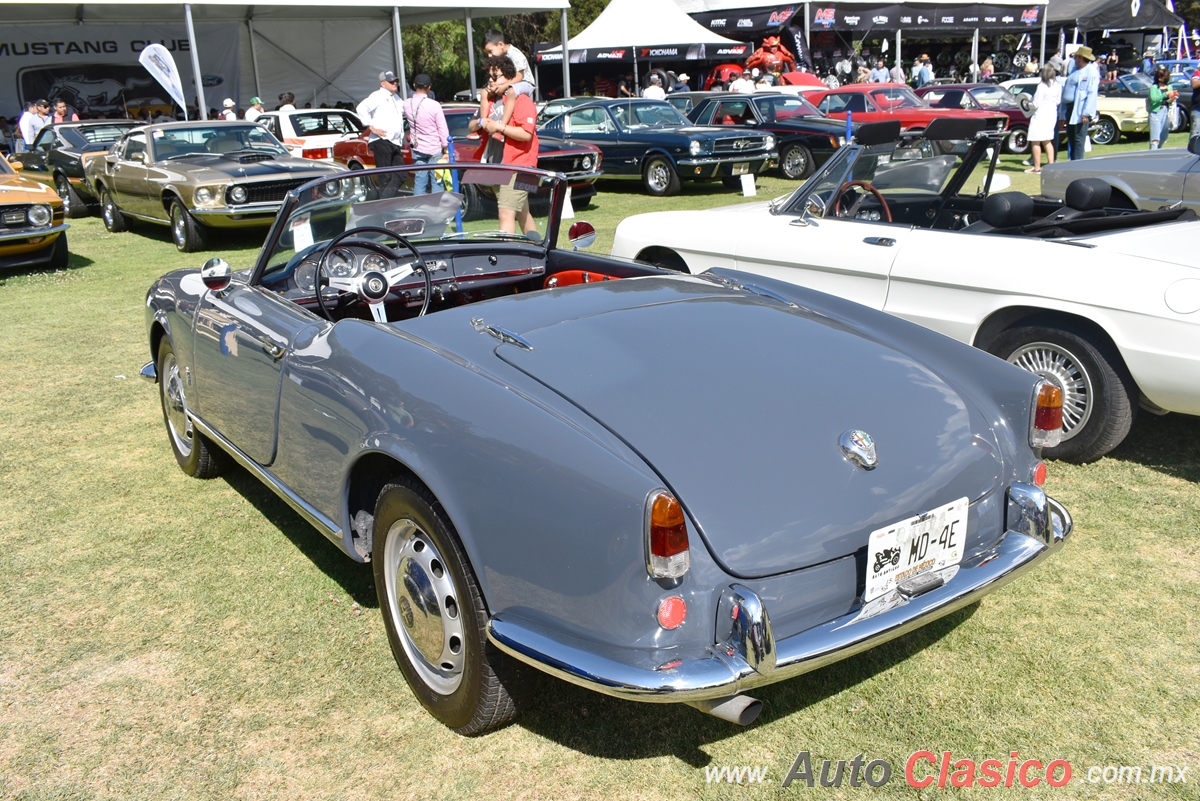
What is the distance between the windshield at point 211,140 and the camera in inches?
456

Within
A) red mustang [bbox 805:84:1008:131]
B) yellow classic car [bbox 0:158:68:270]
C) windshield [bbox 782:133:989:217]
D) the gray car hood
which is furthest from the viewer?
red mustang [bbox 805:84:1008:131]

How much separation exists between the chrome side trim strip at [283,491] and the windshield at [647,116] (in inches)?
484

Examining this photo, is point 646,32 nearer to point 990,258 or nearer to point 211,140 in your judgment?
point 211,140

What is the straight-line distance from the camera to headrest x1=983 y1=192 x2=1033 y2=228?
4852 millimetres

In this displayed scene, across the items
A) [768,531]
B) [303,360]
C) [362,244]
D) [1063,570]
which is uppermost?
[362,244]

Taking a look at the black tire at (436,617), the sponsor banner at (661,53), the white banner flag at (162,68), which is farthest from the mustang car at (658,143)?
the sponsor banner at (661,53)

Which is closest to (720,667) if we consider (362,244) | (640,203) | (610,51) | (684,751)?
(684,751)

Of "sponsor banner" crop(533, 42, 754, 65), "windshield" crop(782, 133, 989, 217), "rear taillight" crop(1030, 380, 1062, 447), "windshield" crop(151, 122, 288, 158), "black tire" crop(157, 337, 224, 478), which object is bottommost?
"black tire" crop(157, 337, 224, 478)

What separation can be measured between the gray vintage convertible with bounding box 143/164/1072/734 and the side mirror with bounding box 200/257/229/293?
0.26 meters

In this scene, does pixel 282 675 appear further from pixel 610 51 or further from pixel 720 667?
pixel 610 51

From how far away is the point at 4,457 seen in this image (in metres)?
4.91

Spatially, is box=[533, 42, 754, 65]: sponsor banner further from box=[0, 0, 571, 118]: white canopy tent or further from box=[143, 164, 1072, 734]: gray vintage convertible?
box=[143, 164, 1072, 734]: gray vintage convertible

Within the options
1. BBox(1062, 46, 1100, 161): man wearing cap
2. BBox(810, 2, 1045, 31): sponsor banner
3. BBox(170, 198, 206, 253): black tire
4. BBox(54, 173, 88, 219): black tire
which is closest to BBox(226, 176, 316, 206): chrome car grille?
BBox(170, 198, 206, 253): black tire

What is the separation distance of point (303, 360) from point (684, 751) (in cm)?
163
